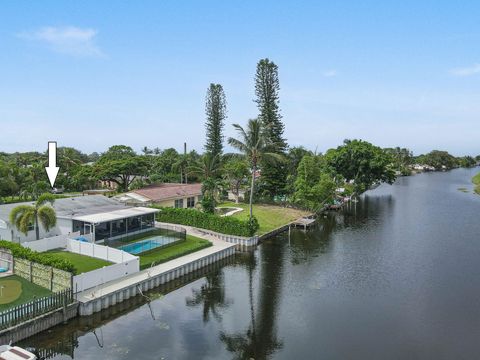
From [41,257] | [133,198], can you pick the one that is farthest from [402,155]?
[41,257]

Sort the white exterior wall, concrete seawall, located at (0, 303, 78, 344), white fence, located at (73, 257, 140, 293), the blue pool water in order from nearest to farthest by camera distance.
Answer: concrete seawall, located at (0, 303, 78, 344) → white fence, located at (73, 257, 140, 293) → the blue pool water → the white exterior wall

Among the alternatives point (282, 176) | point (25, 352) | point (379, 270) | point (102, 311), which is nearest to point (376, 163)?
point (282, 176)

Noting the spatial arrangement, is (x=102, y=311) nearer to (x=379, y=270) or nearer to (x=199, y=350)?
(x=199, y=350)

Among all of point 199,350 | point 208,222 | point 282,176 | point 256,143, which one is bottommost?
point 199,350

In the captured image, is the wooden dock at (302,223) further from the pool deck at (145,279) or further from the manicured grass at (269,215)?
the pool deck at (145,279)

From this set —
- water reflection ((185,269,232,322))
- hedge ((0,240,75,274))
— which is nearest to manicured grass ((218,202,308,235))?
water reflection ((185,269,232,322))

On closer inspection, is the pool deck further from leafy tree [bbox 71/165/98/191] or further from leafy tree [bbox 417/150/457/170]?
leafy tree [bbox 417/150/457/170]

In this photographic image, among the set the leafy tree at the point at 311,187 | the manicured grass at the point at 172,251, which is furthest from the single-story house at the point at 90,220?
the leafy tree at the point at 311,187

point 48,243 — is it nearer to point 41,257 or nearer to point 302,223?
point 41,257
